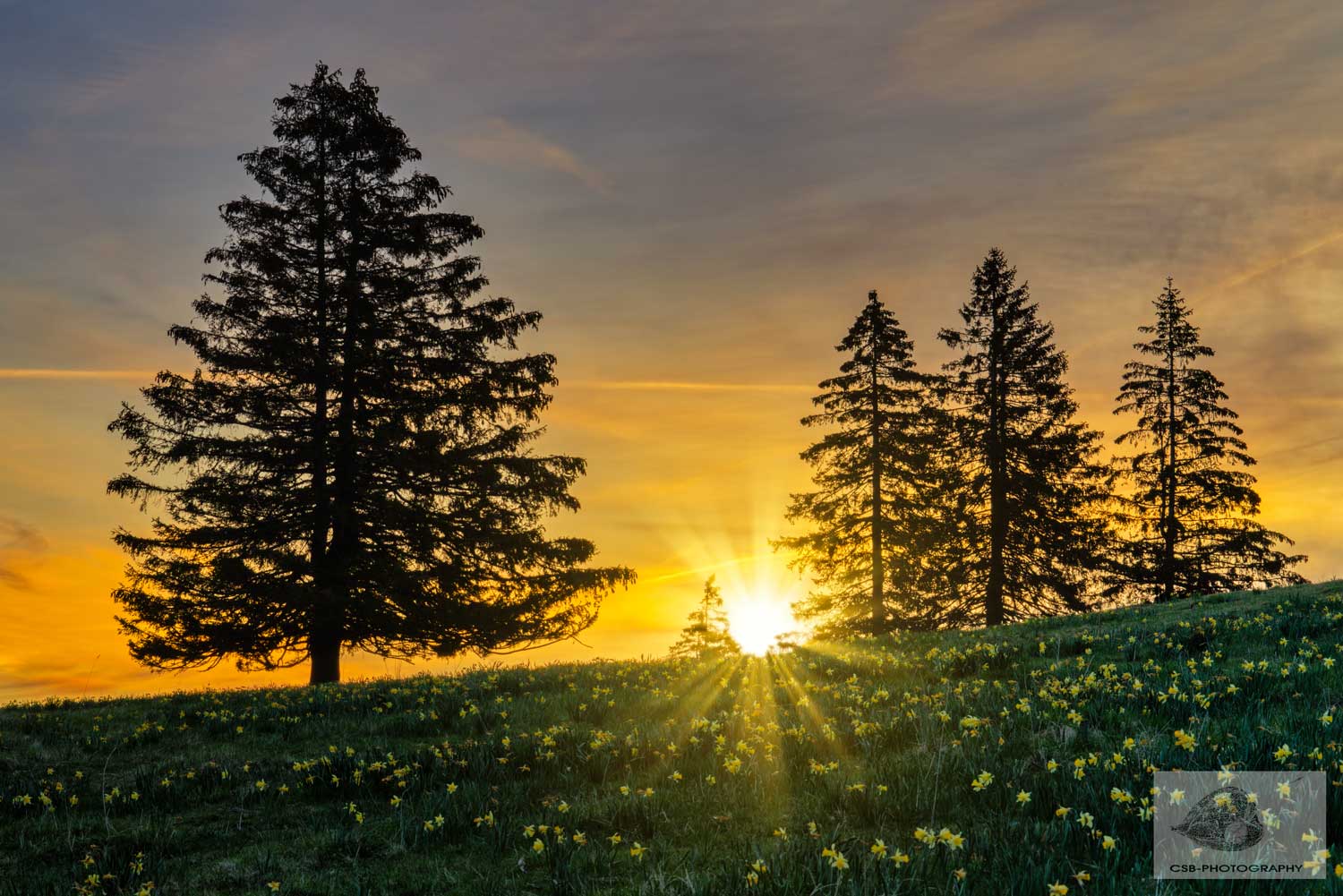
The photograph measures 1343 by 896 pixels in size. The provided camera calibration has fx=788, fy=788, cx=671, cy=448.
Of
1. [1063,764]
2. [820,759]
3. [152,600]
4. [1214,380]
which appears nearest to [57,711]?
[152,600]

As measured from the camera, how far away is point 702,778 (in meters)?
5.76

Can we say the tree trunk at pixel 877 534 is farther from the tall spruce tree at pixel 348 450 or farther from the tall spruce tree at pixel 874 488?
the tall spruce tree at pixel 348 450

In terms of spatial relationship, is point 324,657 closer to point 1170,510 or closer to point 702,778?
point 702,778

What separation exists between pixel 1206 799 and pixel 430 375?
18337 mm

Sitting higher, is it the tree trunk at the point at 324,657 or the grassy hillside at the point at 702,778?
the grassy hillside at the point at 702,778

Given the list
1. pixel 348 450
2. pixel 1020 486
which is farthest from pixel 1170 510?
pixel 348 450

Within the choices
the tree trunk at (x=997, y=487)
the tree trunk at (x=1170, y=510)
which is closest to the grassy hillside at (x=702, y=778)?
the tree trunk at (x=997, y=487)

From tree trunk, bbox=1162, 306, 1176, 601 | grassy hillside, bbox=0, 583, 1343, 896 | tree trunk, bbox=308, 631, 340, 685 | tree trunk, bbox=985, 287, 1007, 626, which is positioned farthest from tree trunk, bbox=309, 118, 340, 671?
tree trunk, bbox=1162, 306, 1176, 601

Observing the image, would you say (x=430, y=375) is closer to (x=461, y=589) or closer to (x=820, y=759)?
(x=461, y=589)

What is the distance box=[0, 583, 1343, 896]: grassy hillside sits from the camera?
4184 mm

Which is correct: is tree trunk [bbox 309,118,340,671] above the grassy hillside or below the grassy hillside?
above

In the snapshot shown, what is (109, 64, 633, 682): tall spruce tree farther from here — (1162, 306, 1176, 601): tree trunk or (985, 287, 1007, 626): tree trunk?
(1162, 306, 1176, 601): tree trunk

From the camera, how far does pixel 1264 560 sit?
33438mm

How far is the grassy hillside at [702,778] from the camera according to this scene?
4184mm
